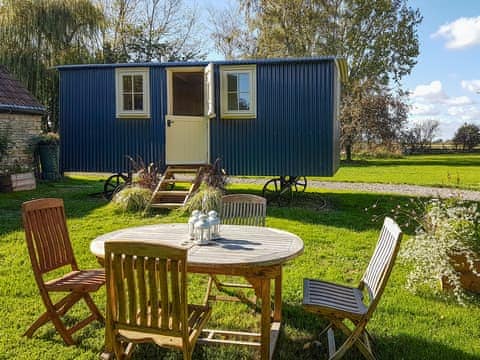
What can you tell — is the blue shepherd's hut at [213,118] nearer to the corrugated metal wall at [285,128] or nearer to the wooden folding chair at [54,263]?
the corrugated metal wall at [285,128]

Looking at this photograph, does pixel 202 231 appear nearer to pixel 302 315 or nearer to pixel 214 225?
pixel 214 225

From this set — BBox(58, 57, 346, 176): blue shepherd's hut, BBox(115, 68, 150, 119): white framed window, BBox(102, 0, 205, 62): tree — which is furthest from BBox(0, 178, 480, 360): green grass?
BBox(102, 0, 205, 62): tree

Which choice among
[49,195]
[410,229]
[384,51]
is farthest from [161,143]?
[384,51]

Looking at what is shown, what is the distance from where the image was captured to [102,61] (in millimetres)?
18906

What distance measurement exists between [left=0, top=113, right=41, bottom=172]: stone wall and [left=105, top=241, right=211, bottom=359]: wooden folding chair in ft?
35.8

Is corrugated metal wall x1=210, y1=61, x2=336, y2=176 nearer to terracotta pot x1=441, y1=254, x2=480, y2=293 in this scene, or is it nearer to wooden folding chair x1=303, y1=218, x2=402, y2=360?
terracotta pot x1=441, y1=254, x2=480, y2=293

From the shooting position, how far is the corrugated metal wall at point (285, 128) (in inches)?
332

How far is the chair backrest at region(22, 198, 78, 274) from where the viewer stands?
2785mm

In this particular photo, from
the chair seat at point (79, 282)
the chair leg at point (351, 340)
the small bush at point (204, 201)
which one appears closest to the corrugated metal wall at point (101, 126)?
the small bush at point (204, 201)

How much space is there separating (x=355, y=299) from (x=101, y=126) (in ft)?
26.3

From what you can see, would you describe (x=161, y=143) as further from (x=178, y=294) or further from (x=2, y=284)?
(x=178, y=294)

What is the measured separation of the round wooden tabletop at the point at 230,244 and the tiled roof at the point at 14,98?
1024cm

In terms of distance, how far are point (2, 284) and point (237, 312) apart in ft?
7.63

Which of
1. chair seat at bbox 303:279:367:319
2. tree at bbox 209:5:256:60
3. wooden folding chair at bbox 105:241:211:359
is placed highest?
tree at bbox 209:5:256:60
